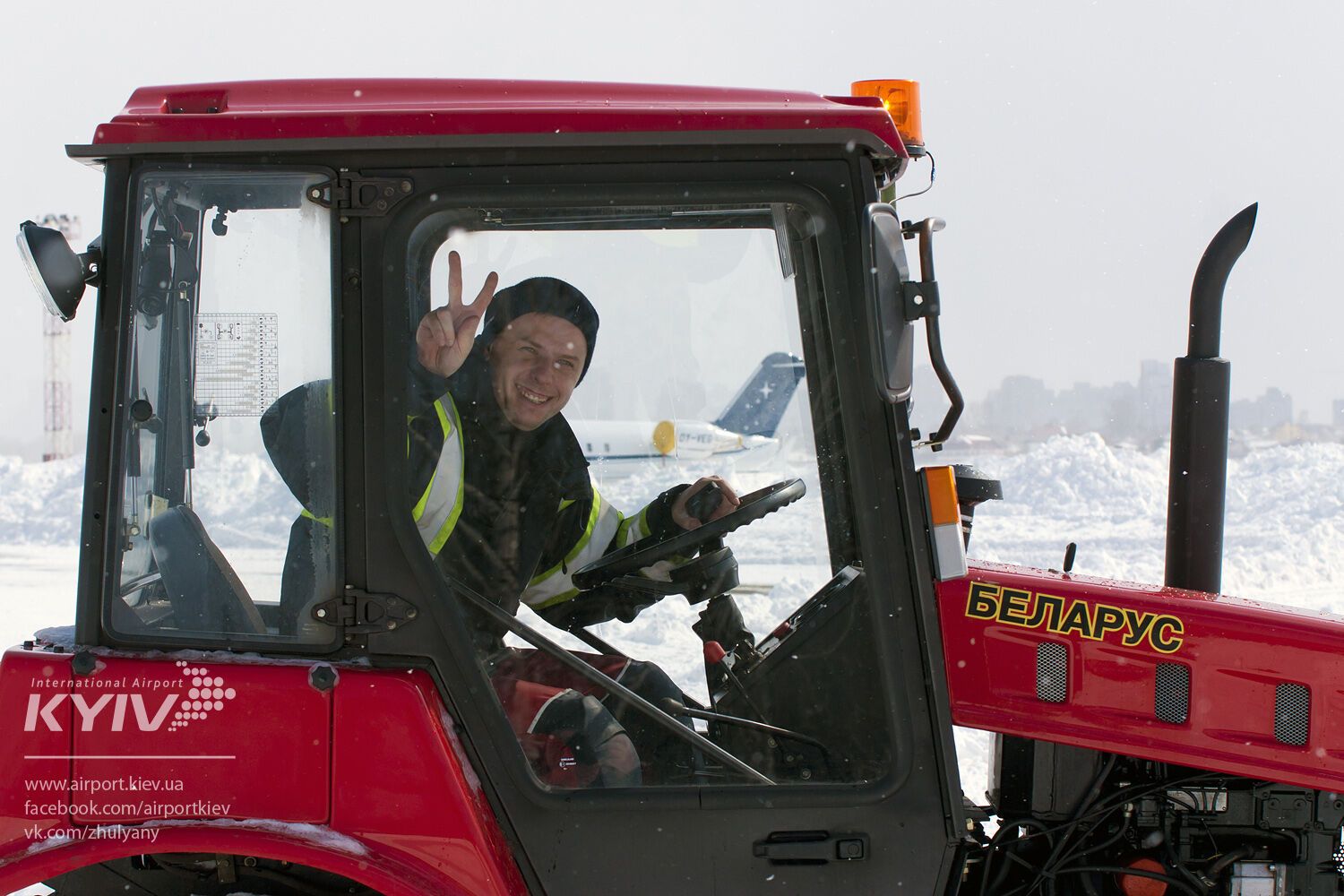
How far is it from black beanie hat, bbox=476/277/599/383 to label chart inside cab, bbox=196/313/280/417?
351mm

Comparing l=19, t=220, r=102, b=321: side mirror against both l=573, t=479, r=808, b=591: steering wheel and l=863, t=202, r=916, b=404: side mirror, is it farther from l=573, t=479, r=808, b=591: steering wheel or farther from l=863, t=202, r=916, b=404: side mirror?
l=863, t=202, r=916, b=404: side mirror

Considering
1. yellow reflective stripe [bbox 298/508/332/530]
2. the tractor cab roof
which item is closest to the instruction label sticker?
the tractor cab roof

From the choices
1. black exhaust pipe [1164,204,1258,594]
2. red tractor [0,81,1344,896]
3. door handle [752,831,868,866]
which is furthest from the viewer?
black exhaust pipe [1164,204,1258,594]

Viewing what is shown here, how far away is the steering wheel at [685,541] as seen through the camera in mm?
2047

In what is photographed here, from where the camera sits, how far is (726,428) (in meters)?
1.96

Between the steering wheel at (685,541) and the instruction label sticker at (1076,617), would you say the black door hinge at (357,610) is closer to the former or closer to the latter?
the steering wheel at (685,541)

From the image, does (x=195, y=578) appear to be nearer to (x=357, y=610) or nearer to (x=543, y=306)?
(x=357, y=610)

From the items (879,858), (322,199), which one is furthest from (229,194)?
(879,858)

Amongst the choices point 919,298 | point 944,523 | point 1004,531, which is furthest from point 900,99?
point 1004,531

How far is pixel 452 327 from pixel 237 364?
0.37 m

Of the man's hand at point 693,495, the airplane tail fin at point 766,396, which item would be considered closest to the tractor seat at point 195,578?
the man's hand at point 693,495

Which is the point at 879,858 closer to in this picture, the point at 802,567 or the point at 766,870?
the point at 766,870

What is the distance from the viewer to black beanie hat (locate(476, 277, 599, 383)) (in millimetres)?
1986

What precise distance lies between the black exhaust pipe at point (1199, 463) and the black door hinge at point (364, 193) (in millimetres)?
1844
